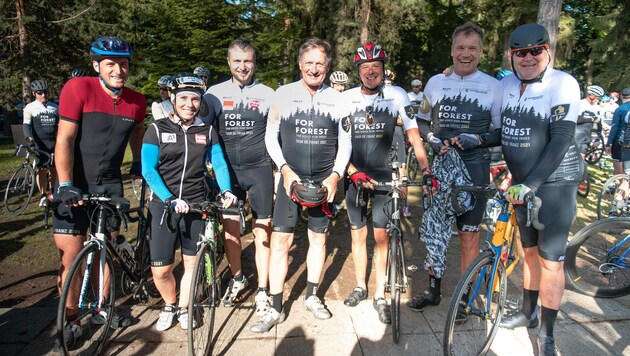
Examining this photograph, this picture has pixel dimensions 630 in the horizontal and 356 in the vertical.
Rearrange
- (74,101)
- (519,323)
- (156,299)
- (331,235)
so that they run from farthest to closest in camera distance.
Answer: (331,235), (156,299), (519,323), (74,101)

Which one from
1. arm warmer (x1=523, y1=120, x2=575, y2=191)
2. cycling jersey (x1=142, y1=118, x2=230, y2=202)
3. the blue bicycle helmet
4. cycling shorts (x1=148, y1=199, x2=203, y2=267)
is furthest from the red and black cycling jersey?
arm warmer (x1=523, y1=120, x2=575, y2=191)

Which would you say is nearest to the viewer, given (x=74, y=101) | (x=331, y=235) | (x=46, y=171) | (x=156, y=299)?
(x=74, y=101)

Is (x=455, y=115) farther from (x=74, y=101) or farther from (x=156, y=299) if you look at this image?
(x=156, y=299)

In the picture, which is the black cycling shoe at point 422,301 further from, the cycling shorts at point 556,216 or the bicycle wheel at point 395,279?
the cycling shorts at point 556,216

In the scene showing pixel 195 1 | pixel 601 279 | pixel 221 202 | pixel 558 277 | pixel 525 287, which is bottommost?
pixel 601 279

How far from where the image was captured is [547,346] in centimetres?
300

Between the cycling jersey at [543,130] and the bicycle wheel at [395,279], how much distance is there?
1114mm

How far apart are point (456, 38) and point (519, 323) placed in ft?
8.45

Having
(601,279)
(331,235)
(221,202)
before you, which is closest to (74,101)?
(221,202)

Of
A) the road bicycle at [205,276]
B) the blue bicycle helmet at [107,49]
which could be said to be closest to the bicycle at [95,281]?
the road bicycle at [205,276]

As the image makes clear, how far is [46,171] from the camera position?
7.84 meters

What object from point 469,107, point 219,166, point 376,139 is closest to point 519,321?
point 469,107

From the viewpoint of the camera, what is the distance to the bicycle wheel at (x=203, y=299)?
286cm

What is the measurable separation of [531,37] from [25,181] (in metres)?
9.19
